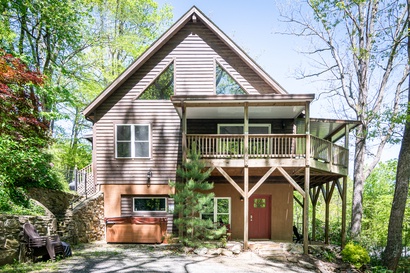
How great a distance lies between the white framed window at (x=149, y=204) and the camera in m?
12.4

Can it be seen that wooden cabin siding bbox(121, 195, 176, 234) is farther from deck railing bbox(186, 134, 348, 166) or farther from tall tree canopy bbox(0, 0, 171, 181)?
tall tree canopy bbox(0, 0, 171, 181)

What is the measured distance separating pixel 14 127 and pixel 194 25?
28.8ft

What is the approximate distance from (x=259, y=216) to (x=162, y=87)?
7655 millimetres

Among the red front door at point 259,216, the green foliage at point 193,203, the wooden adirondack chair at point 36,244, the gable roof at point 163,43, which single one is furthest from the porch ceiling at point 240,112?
the wooden adirondack chair at point 36,244

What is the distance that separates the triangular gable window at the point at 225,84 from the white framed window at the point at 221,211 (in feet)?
16.6

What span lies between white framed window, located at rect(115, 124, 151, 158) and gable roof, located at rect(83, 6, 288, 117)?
156 cm

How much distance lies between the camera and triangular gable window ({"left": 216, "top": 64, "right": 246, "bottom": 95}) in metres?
12.7

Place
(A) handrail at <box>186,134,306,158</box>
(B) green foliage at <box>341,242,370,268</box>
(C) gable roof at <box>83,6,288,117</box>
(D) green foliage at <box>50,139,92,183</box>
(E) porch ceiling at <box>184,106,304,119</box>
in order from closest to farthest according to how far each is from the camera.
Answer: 1. (B) green foliage at <box>341,242,370,268</box>
2. (A) handrail at <box>186,134,306,158</box>
3. (E) porch ceiling at <box>184,106,304,119</box>
4. (C) gable roof at <box>83,6,288,117</box>
5. (D) green foliage at <box>50,139,92,183</box>

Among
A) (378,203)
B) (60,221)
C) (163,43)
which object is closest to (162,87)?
(163,43)

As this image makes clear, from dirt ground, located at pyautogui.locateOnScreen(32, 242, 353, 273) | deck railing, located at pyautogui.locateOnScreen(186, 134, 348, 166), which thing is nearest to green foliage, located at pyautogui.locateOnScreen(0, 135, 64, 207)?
dirt ground, located at pyautogui.locateOnScreen(32, 242, 353, 273)

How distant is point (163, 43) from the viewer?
41.3 feet

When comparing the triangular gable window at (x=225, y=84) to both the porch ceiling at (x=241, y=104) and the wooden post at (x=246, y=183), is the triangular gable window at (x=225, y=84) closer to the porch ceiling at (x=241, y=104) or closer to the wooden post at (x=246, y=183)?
the porch ceiling at (x=241, y=104)

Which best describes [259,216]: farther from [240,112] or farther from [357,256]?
[240,112]

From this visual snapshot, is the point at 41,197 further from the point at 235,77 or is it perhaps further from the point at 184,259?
the point at 235,77
